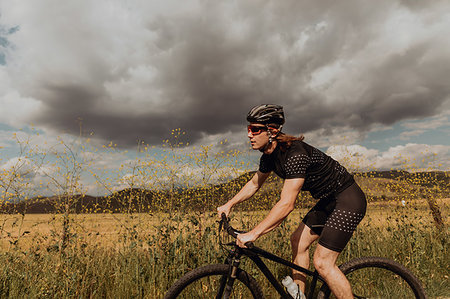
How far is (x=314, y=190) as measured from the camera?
311 cm

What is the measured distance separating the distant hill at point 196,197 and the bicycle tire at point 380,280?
2.89 meters

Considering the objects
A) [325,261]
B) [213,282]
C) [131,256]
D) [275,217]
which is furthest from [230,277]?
[131,256]

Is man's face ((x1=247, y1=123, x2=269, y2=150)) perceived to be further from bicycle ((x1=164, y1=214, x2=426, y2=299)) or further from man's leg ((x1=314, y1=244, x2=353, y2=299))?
man's leg ((x1=314, y1=244, x2=353, y2=299))

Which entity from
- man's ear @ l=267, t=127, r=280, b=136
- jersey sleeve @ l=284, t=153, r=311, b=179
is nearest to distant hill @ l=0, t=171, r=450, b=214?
man's ear @ l=267, t=127, r=280, b=136

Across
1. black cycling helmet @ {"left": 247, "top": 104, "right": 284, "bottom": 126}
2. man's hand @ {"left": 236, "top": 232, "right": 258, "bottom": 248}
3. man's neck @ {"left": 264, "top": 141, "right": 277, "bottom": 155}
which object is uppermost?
black cycling helmet @ {"left": 247, "top": 104, "right": 284, "bottom": 126}

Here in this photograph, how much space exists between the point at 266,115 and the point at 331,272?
5.64 feet

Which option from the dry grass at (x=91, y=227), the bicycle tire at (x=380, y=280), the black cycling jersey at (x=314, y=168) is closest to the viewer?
the black cycling jersey at (x=314, y=168)

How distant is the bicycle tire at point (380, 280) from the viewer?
320cm

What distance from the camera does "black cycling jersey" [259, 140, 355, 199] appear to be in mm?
2820

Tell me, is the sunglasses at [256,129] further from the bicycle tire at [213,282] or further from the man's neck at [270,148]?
the bicycle tire at [213,282]

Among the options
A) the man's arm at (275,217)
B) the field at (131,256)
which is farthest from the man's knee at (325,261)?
the field at (131,256)

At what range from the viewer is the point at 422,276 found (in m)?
5.26

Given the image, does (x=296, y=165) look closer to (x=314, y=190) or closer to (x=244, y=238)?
(x=314, y=190)

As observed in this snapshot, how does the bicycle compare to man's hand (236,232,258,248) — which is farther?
the bicycle
